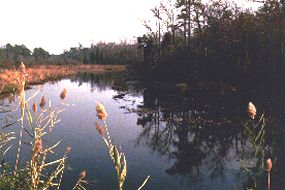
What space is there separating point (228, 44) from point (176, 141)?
17.1 m

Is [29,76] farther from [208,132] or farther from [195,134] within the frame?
[208,132]

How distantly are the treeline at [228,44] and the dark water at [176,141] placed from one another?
3.31 meters

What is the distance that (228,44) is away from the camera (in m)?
28.5

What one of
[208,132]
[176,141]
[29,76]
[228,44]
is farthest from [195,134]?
[29,76]

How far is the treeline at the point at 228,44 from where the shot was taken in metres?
25.0

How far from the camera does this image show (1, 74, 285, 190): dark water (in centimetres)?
962

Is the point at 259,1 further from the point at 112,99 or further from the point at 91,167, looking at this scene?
the point at 91,167

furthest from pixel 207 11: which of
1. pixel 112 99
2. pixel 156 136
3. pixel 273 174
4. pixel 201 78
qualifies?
pixel 273 174

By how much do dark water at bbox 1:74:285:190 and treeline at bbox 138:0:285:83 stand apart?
3.31m

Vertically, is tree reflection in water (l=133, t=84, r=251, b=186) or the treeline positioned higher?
the treeline

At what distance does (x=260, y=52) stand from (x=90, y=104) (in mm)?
12953

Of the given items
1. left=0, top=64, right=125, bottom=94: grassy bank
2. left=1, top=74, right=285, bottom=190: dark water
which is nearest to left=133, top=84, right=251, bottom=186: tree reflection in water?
left=1, top=74, right=285, bottom=190: dark water

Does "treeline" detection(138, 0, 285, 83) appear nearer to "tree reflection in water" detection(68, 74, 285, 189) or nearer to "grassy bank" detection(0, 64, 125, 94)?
"tree reflection in water" detection(68, 74, 285, 189)

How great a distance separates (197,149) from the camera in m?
12.5
